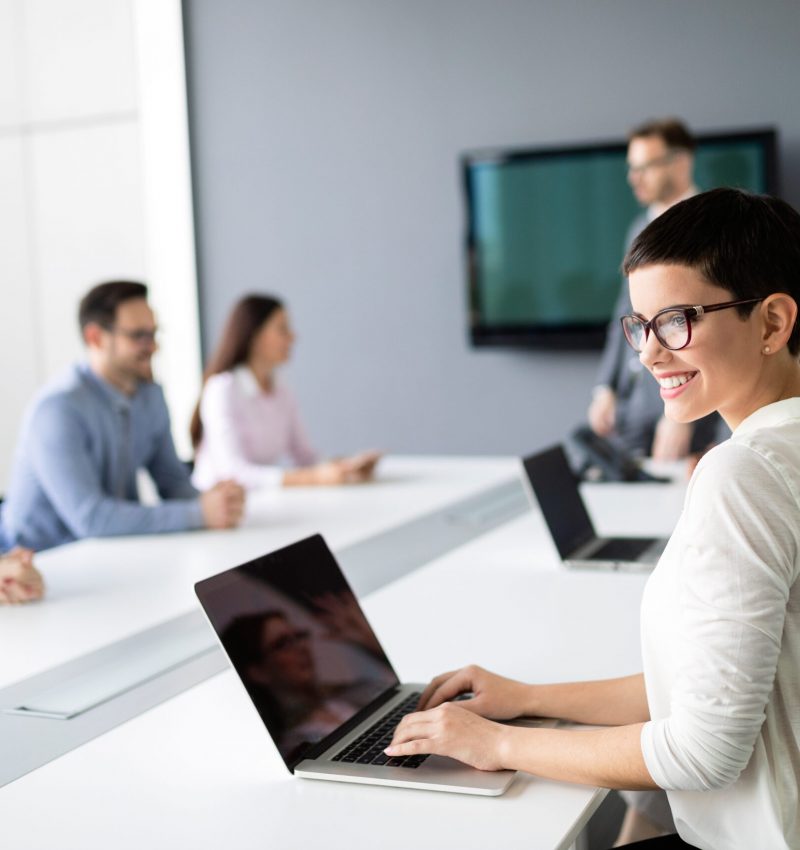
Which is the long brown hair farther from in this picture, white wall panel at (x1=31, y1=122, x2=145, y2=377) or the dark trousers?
the dark trousers

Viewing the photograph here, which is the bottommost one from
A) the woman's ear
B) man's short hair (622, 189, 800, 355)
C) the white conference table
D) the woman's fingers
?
the white conference table

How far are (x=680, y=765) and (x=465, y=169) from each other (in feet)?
15.3

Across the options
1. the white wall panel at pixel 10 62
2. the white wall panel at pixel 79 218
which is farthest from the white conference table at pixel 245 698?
the white wall panel at pixel 10 62

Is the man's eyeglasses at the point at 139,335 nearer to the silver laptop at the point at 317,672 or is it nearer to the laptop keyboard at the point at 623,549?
the laptop keyboard at the point at 623,549

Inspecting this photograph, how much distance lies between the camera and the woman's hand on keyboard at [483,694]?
4.70 feet

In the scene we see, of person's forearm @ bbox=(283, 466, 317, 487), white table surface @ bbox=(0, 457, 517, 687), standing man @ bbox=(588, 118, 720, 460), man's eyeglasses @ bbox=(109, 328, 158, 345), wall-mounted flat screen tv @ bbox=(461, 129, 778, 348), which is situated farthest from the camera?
wall-mounted flat screen tv @ bbox=(461, 129, 778, 348)

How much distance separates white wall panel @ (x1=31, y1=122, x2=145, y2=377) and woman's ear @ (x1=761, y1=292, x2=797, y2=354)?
530 cm

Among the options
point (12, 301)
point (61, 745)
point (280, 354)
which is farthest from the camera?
point (12, 301)

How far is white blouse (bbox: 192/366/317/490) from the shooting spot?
12.3ft

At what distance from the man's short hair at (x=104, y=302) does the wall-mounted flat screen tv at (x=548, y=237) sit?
273 cm

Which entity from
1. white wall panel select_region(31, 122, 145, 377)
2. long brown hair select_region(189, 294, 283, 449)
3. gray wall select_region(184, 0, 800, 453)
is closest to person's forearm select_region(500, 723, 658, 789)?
long brown hair select_region(189, 294, 283, 449)

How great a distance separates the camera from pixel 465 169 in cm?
552

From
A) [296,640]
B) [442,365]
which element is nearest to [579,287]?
[442,365]

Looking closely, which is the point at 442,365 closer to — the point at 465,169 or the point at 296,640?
the point at 465,169
